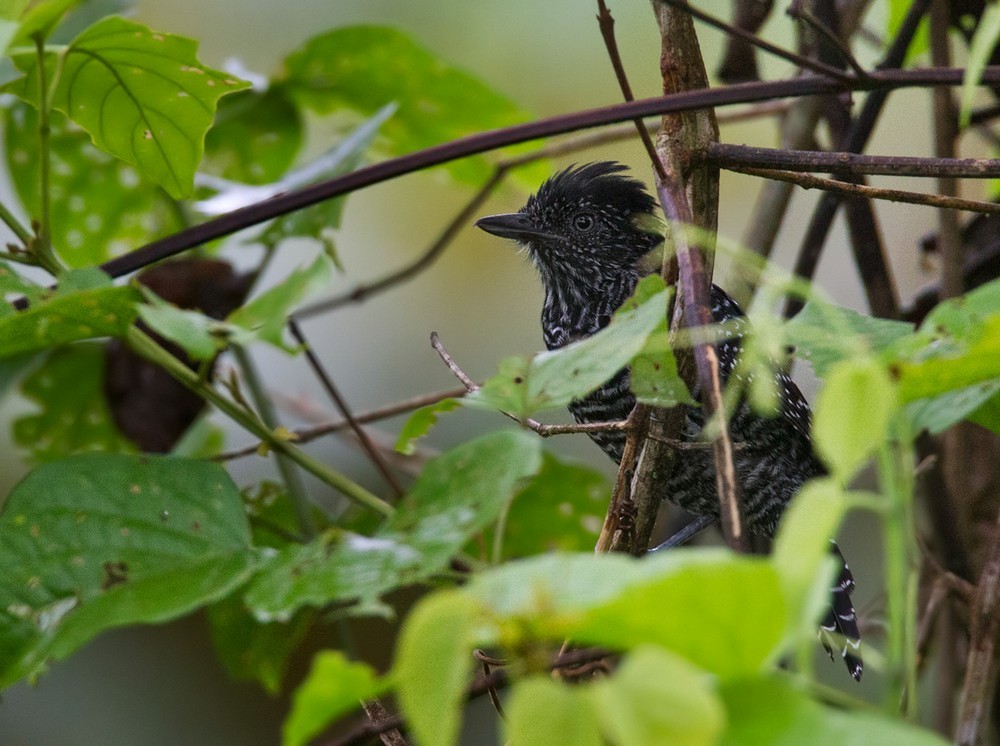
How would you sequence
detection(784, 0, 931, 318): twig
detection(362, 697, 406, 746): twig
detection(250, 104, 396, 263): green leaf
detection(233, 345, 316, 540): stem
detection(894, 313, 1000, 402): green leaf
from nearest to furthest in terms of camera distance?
detection(894, 313, 1000, 402): green leaf → detection(362, 697, 406, 746): twig → detection(784, 0, 931, 318): twig → detection(250, 104, 396, 263): green leaf → detection(233, 345, 316, 540): stem

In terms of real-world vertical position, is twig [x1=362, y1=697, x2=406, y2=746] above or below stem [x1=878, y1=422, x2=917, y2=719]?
below

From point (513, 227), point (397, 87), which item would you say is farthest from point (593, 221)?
point (397, 87)

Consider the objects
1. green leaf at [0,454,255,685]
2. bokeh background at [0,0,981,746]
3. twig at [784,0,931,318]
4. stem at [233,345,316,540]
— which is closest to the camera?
green leaf at [0,454,255,685]

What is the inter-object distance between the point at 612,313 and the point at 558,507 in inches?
22.1

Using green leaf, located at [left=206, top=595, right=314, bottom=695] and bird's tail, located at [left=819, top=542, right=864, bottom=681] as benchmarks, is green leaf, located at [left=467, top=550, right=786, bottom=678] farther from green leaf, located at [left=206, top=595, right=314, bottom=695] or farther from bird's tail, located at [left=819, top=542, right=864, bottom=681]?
bird's tail, located at [left=819, top=542, right=864, bottom=681]

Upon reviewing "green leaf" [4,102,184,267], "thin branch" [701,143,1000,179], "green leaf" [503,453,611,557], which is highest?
"thin branch" [701,143,1000,179]

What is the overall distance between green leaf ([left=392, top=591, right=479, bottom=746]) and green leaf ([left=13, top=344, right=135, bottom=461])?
233cm

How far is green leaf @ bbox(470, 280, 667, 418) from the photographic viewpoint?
3.14 feet

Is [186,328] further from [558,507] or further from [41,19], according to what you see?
[558,507]

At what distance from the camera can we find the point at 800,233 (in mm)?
4406

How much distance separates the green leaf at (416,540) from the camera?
883mm

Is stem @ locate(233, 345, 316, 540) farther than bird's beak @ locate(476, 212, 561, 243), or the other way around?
bird's beak @ locate(476, 212, 561, 243)

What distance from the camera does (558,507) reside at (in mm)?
2652

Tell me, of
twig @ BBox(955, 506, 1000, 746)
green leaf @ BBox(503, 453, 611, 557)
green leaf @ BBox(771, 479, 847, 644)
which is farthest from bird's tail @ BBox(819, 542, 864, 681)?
green leaf @ BBox(771, 479, 847, 644)
